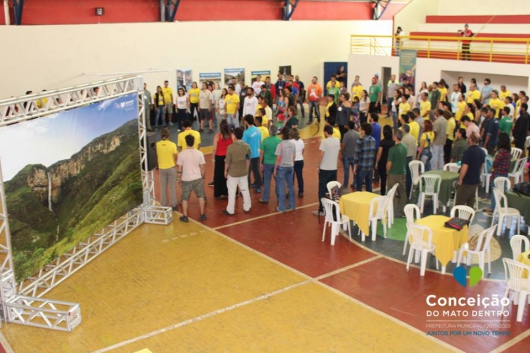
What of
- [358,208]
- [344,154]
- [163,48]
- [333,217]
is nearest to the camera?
[358,208]

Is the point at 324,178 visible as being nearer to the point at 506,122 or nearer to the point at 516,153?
the point at 516,153

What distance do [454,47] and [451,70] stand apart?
9.14 feet

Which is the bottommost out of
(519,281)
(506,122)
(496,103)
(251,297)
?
(251,297)

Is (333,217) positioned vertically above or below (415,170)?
below

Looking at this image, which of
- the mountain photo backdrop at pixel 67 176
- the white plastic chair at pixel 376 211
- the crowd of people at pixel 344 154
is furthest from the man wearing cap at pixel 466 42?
the mountain photo backdrop at pixel 67 176

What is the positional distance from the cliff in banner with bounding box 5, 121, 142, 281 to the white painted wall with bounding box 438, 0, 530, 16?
62.5ft

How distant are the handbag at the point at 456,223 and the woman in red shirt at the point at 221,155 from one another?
4.91 meters

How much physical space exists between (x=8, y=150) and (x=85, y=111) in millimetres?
1837

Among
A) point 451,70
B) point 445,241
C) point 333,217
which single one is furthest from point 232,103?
point 445,241

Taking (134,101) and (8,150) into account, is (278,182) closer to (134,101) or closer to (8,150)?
(134,101)

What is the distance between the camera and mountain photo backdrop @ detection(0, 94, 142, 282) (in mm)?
7617

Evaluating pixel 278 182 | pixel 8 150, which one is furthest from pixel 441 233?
pixel 8 150

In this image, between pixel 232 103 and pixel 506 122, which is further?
pixel 232 103

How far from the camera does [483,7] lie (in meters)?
24.8
